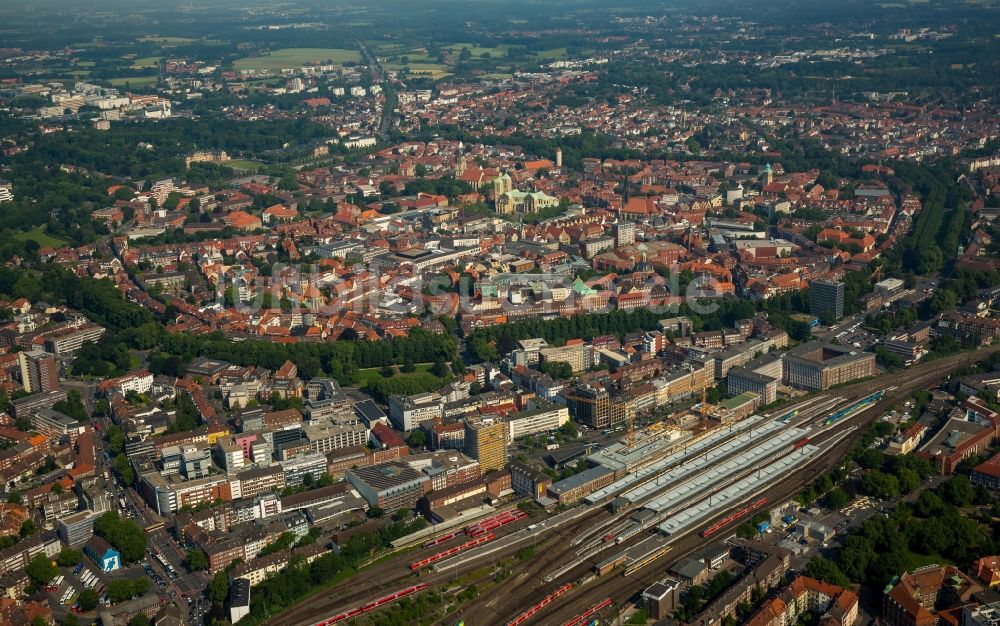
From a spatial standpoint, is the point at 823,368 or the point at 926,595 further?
the point at 823,368

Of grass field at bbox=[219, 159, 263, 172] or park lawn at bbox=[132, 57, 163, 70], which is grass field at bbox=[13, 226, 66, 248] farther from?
park lawn at bbox=[132, 57, 163, 70]

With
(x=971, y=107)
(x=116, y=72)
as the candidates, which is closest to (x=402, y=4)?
(x=116, y=72)

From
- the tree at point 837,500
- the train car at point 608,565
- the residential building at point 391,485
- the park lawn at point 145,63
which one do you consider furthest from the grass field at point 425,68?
the train car at point 608,565

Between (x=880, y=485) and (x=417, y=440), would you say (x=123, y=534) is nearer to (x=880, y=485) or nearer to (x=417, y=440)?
(x=417, y=440)

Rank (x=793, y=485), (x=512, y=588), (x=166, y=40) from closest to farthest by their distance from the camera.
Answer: (x=512, y=588), (x=793, y=485), (x=166, y=40)

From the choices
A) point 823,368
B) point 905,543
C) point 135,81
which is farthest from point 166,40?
point 905,543
